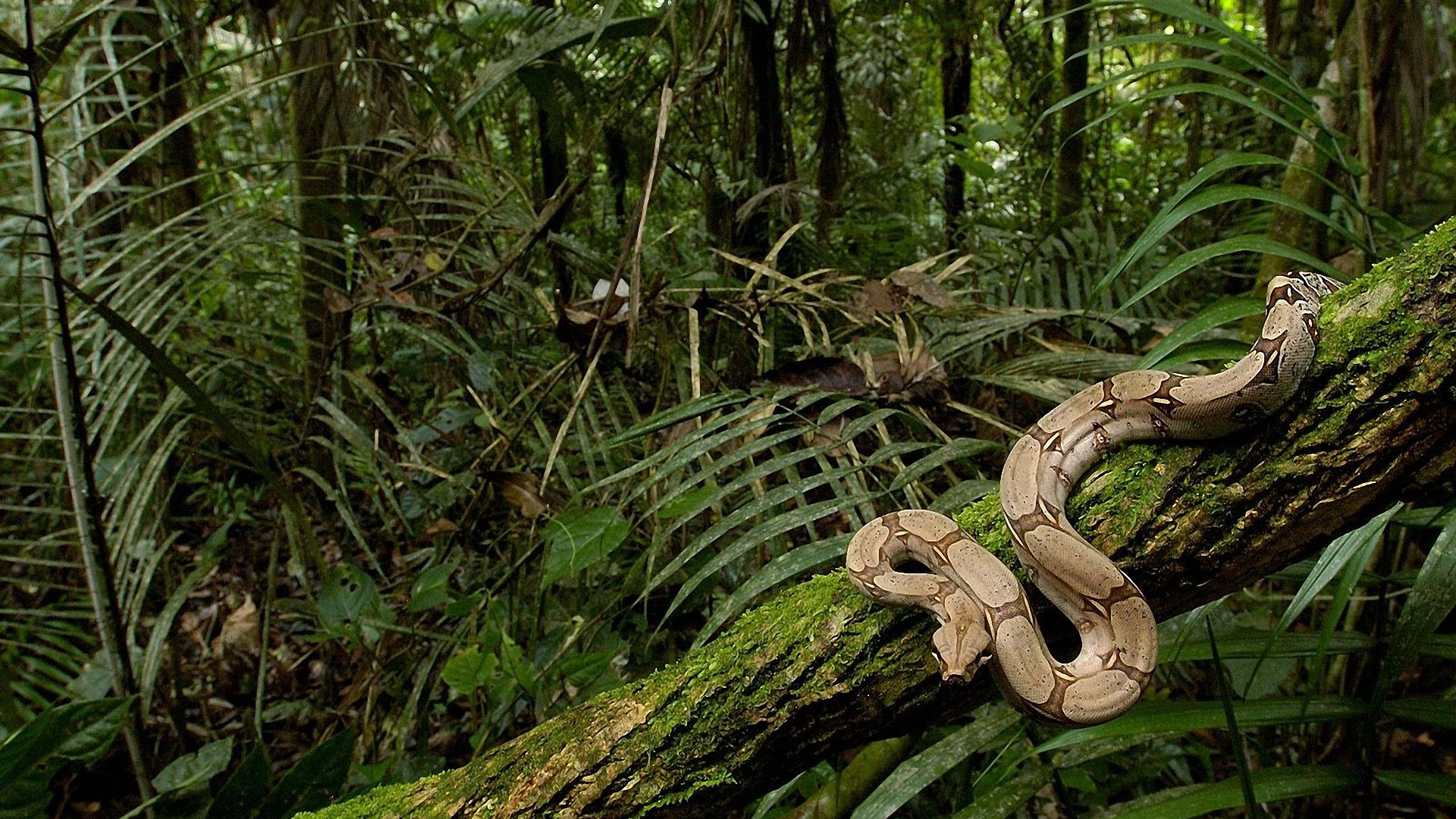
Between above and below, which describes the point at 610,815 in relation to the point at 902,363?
below

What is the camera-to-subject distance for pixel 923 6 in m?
6.36

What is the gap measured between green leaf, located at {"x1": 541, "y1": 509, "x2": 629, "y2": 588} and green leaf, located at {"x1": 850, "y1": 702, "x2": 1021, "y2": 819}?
940 millimetres

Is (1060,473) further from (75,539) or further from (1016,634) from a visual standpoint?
(75,539)

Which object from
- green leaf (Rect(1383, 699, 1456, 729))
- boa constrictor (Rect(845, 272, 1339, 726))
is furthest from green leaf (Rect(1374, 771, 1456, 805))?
boa constrictor (Rect(845, 272, 1339, 726))

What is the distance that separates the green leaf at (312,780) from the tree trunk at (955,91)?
13.7 feet

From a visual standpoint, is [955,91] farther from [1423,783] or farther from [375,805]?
[375,805]

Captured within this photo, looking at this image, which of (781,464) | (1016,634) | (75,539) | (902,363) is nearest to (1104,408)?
(1016,634)

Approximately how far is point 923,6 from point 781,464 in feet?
17.1

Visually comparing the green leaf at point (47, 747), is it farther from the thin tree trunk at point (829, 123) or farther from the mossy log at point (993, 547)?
the thin tree trunk at point (829, 123)

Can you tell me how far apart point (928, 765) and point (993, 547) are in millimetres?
697

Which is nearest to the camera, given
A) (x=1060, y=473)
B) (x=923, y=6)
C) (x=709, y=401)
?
(x=1060, y=473)

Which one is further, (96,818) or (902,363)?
(96,818)

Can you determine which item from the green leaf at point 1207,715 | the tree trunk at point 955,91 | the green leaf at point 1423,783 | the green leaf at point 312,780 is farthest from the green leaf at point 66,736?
the tree trunk at point 955,91

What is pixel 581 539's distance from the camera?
2.53 m
